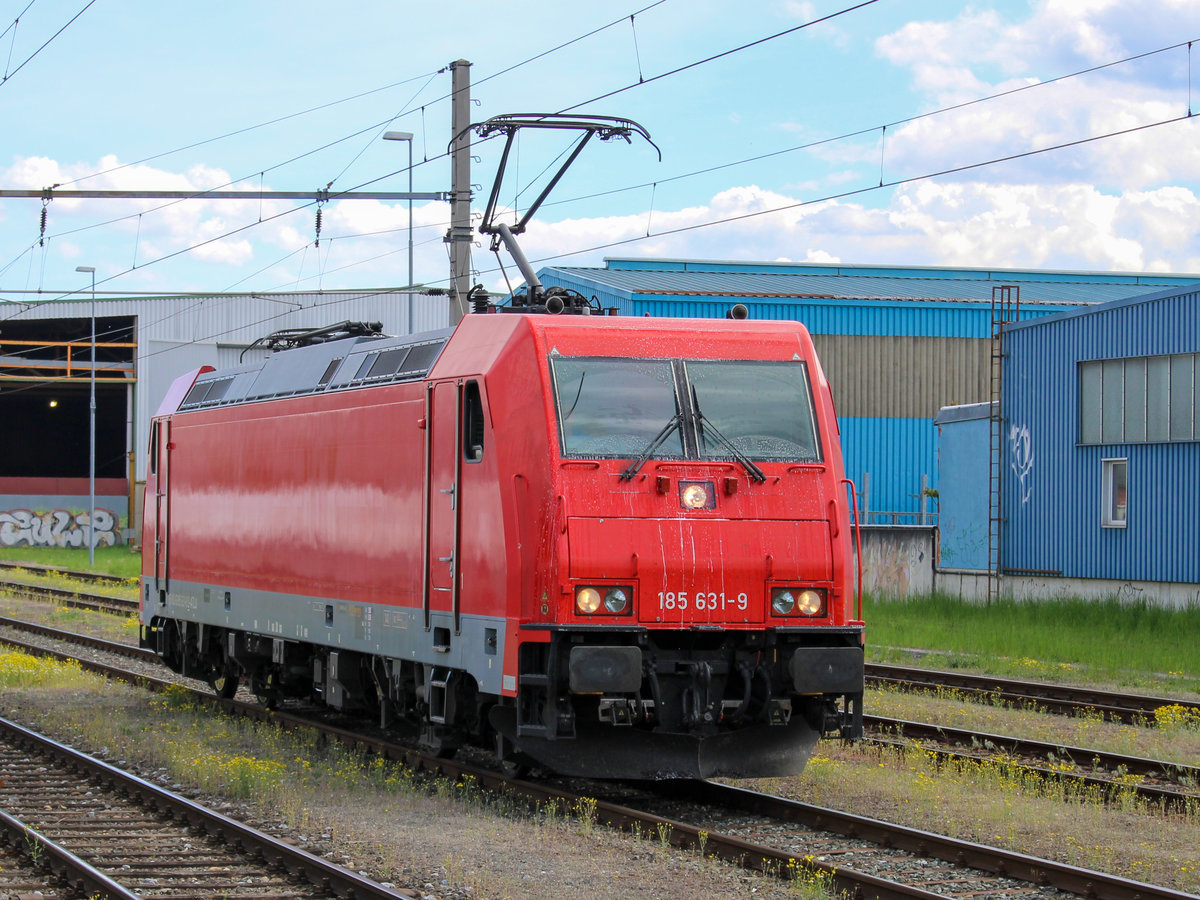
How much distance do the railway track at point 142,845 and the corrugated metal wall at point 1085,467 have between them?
17.9 m

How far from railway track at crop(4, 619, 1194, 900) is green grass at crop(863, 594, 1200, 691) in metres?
9.20

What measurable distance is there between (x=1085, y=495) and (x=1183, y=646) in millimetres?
5680

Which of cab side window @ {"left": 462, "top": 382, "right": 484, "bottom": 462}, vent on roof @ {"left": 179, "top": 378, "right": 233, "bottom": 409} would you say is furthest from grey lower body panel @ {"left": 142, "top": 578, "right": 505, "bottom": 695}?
vent on roof @ {"left": 179, "top": 378, "right": 233, "bottom": 409}

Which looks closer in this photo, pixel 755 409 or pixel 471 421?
pixel 755 409

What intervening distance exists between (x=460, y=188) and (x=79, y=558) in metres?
37.5

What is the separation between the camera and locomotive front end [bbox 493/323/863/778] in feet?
31.2

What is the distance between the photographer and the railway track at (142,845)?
812 cm

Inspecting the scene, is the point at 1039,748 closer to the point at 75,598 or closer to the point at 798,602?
the point at 798,602

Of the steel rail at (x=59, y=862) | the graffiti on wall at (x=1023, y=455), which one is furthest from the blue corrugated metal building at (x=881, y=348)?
the steel rail at (x=59, y=862)

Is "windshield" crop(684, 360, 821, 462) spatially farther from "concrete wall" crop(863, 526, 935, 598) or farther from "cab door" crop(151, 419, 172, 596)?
"concrete wall" crop(863, 526, 935, 598)

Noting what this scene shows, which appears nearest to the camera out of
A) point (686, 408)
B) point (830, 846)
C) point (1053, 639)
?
point (830, 846)

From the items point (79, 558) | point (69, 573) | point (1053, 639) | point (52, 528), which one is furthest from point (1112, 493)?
point (52, 528)

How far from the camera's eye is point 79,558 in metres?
52.0

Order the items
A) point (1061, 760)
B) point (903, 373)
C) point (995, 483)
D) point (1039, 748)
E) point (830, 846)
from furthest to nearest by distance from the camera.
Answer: point (903, 373) → point (995, 483) → point (1039, 748) → point (1061, 760) → point (830, 846)
